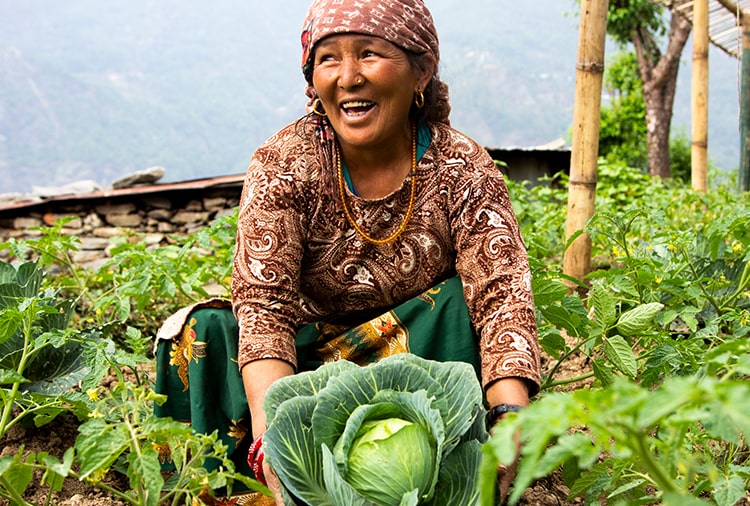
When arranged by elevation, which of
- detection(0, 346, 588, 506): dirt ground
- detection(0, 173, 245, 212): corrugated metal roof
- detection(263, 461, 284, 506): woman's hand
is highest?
detection(0, 173, 245, 212): corrugated metal roof

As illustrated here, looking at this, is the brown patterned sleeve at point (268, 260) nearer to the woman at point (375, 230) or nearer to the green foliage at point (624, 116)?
the woman at point (375, 230)

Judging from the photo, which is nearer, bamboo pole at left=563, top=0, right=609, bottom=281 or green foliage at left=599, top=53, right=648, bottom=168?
bamboo pole at left=563, top=0, right=609, bottom=281

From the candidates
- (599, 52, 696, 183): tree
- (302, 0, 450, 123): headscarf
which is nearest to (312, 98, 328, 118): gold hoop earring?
(302, 0, 450, 123): headscarf

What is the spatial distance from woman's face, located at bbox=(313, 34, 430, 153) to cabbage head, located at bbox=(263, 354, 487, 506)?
0.74 metres

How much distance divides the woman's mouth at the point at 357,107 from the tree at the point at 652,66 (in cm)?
1196

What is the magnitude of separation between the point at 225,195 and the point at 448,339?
598 cm

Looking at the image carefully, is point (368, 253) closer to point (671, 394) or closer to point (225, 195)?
Answer: point (671, 394)

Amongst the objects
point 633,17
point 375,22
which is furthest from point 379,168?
point 633,17

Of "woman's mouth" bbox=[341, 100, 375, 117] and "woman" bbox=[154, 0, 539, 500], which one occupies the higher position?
"woman's mouth" bbox=[341, 100, 375, 117]

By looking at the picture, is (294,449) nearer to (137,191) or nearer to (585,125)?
(585,125)

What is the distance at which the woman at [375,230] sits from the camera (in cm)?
205

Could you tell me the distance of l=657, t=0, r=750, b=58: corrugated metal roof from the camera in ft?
23.0

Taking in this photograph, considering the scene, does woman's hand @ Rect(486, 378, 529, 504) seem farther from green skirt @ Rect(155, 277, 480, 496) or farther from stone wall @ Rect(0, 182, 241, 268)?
stone wall @ Rect(0, 182, 241, 268)

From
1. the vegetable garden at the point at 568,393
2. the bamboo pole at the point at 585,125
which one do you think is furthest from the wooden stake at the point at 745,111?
the vegetable garden at the point at 568,393
